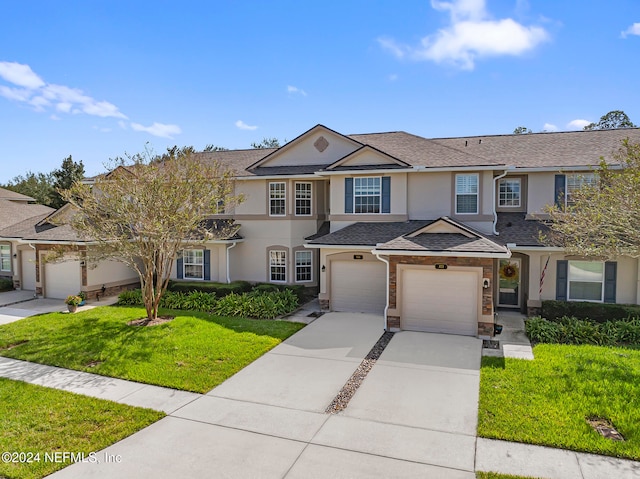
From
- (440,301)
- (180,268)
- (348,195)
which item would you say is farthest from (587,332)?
(180,268)

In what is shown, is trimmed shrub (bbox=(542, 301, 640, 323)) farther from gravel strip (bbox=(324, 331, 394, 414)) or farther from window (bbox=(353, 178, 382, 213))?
window (bbox=(353, 178, 382, 213))

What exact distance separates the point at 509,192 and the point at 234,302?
12.2 meters

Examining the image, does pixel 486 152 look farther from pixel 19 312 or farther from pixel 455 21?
pixel 19 312

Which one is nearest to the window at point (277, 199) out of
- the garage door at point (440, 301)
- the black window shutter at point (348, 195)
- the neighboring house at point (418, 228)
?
the neighboring house at point (418, 228)

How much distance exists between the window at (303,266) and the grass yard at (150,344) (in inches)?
179

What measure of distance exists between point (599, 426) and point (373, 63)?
48.3 ft

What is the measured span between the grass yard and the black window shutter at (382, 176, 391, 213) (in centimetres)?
609

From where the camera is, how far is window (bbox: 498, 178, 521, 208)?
16266 mm

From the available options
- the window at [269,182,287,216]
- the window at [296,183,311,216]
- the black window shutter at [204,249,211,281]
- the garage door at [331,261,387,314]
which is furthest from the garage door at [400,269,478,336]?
the black window shutter at [204,249,211,281]

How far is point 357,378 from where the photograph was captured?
923cm

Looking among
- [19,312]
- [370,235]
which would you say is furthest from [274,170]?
[19,312]

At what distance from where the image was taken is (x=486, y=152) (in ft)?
58.0

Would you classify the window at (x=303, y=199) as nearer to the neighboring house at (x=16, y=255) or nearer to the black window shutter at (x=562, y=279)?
the black window shutter at (x=562, y=279)

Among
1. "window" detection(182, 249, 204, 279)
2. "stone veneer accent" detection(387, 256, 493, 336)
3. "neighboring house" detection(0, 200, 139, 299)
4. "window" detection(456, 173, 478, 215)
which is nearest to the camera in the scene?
"stone veneer accent" detection(387, 256, 493, 336)
